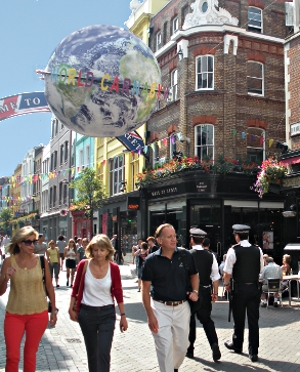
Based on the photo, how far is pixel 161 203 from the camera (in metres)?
23.6

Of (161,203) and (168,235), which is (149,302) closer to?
(168,235)

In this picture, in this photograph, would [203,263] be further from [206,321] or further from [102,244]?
[102,244]

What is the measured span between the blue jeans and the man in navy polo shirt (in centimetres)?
46

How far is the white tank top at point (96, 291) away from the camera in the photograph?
502cm

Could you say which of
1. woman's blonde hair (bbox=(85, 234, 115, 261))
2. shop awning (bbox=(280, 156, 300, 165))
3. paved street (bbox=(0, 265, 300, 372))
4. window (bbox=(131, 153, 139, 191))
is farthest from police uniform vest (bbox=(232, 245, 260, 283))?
window (bbox=(131, 153, 139, 191))

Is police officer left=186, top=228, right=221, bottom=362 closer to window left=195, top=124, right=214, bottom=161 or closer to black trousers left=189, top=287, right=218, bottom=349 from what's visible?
black trousers left=189, top=287, right=218, bottom=349

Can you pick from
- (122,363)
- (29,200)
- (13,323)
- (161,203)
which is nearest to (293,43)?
(161,203)

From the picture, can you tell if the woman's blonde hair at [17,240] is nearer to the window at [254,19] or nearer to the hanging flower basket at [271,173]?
the hanging flower basket at [271,173]

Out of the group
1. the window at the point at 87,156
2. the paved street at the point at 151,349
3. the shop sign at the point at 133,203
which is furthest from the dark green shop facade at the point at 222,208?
the window at the point at 87,156

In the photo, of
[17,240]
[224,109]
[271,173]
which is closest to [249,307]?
[17,240]

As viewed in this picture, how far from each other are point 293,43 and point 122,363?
1409cm

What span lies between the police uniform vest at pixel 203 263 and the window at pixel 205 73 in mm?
15254

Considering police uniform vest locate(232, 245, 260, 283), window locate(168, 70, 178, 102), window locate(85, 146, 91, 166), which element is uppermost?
window locate(168, 70, 178, 102)

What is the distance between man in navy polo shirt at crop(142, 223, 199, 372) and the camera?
5.19 metres
